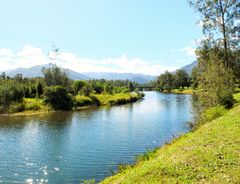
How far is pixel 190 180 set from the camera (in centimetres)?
1160

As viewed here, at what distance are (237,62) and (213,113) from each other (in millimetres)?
16458

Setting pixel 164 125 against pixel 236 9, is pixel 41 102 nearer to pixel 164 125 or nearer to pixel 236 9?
pixel 164 125

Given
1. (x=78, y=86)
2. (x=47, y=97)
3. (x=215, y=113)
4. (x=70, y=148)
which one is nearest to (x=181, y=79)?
(x=78, y=86)

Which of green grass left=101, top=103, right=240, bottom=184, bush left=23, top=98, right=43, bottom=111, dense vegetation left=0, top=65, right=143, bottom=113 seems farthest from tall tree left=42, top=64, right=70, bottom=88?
green grass left=101, top=103, right=240, bottom=184

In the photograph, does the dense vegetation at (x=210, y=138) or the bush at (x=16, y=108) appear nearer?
the dense vegetation at (x=210, y=138)

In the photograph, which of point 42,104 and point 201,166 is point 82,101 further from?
point 201,166

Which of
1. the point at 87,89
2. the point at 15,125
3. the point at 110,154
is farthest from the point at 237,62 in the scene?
the point at 87,89

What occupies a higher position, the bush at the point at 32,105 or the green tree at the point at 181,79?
the green tree at the point at 181,79

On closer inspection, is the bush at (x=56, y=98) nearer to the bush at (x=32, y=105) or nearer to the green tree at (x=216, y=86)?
the bush at (x=32, y=105)

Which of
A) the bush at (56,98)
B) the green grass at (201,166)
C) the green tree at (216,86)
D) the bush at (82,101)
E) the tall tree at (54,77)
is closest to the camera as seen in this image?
the green grass at (201,166)

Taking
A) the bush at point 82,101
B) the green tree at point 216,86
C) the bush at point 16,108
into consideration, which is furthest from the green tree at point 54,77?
the green tree at point 216,86

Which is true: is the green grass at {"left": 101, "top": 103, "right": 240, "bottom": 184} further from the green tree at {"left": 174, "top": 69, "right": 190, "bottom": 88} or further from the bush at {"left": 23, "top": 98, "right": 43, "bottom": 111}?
the green tree at {"left": 174, "top": 69, "right": 190, "bottom": 88}

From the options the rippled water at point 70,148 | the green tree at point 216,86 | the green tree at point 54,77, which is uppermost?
the green tree at point 54,77

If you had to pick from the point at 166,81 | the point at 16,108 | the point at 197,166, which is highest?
the point at 166,81
